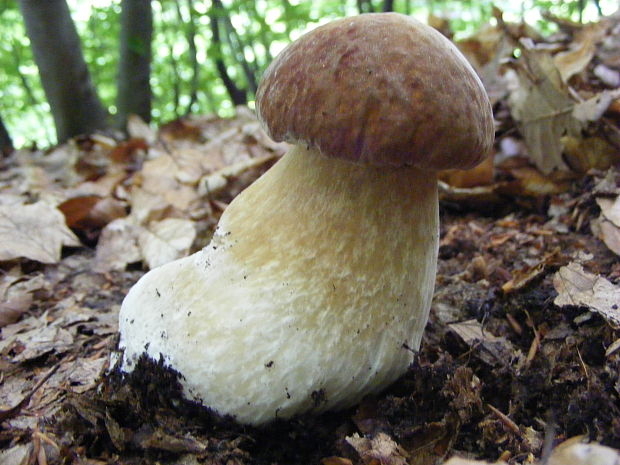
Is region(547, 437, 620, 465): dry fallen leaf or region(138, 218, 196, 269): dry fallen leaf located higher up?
region(547, 437, 620, 465): dry fallen leaf

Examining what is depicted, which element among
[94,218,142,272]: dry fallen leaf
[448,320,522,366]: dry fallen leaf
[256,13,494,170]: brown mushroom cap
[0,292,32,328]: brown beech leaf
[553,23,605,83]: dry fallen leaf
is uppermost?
[256,13,494,170]: brown mushroom cap

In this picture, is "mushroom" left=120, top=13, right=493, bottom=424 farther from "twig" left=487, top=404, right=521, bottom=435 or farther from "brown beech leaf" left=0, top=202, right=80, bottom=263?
"brown beech leaf" left=0, top=202, right=80, bottom=263

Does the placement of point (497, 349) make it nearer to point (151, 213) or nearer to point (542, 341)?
point (542, 341)

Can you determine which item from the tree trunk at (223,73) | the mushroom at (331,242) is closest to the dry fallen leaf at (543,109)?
the mushroom at (331,242)

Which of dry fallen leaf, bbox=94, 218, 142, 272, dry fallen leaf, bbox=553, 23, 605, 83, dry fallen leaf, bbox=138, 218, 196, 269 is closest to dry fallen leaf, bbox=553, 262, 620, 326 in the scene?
dry fallen leaf, bbox=553, 23, 605, 83

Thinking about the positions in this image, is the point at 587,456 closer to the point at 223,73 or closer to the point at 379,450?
Answer: the point at 379,450

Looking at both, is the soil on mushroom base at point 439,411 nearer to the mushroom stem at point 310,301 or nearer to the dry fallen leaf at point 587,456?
the mushroom stem at point 310,301

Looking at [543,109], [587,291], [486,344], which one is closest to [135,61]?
[543,109]
